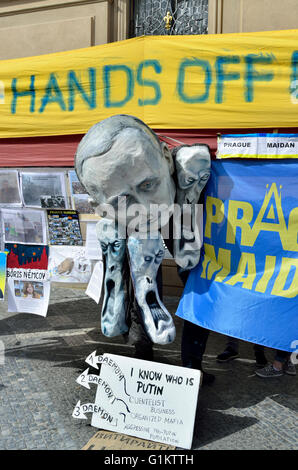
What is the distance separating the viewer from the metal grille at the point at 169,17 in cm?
643

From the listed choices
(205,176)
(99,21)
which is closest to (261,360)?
(205,176)

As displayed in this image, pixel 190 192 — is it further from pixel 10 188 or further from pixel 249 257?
pixel 10 188

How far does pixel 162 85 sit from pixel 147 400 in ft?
7.27

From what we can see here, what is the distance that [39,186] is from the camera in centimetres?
404

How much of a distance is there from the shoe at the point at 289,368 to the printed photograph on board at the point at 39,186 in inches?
95.2

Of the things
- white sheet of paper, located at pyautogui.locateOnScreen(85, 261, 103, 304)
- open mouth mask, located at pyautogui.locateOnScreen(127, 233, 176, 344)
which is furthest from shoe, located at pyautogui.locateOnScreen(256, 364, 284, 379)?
white sheet of paper, located at pyautogui.locateOnScreen(85, 261, 103, 304)

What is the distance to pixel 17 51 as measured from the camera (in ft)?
23.7

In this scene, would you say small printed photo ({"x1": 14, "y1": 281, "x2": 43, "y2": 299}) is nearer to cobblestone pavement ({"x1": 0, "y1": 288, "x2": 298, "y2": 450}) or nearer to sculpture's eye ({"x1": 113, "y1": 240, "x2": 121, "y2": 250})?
cobblestone pavement ({"x1": 0, "y1": 288, "x2": 298, "y2": 450})

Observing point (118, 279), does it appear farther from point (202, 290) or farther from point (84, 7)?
point (84, 7)

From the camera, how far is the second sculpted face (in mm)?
2639

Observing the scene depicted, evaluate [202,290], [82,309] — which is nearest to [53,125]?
[202,290]

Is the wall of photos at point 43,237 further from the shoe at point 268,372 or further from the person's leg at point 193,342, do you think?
the shoe at point 268,372

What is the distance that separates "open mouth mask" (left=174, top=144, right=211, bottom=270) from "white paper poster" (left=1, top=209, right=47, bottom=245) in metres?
1.54

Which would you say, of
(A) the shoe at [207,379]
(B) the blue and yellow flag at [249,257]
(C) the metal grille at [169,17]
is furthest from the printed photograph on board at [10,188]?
(C) the metal grille at [169,17]
